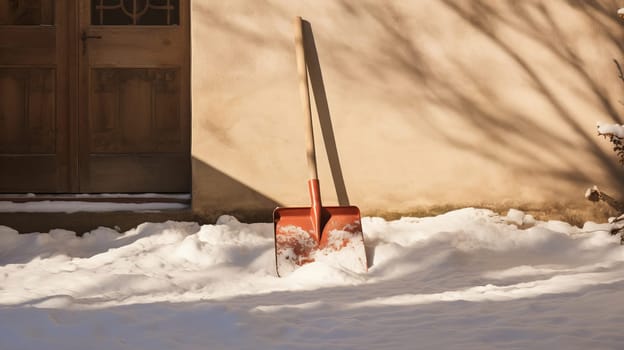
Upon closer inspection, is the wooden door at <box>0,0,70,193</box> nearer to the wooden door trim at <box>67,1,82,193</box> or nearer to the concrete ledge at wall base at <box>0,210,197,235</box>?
the wooden door trim at <box>67,1,82,193</box>

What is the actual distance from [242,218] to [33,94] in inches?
72.3

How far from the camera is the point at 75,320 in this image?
9.73 ft

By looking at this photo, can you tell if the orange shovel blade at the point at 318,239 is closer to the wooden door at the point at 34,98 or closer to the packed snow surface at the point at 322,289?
the packed snow surface at the point at 322,289

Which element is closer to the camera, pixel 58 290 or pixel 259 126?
pixel 58 290

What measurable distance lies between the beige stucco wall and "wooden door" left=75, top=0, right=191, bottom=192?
70cm

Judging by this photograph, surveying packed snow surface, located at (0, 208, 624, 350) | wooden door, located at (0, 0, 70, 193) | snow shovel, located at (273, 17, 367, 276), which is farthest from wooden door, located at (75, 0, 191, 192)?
snow shovel, located at (273, 17, 367, 276)

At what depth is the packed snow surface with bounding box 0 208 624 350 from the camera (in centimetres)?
276

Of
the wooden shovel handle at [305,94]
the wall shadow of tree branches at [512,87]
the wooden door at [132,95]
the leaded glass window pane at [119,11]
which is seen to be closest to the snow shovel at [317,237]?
the wooden shovel handle at [305,94]

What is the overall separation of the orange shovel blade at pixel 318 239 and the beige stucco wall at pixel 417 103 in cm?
56

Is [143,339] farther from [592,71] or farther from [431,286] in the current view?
[592,71]

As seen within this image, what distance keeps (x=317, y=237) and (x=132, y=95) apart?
200 cm

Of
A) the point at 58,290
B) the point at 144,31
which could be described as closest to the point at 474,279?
the point at 58,290

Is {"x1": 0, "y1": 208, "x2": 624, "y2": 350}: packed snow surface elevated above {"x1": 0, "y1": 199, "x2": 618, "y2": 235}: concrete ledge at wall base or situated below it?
below

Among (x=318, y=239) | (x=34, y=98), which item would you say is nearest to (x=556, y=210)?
(x=318, y=239)
